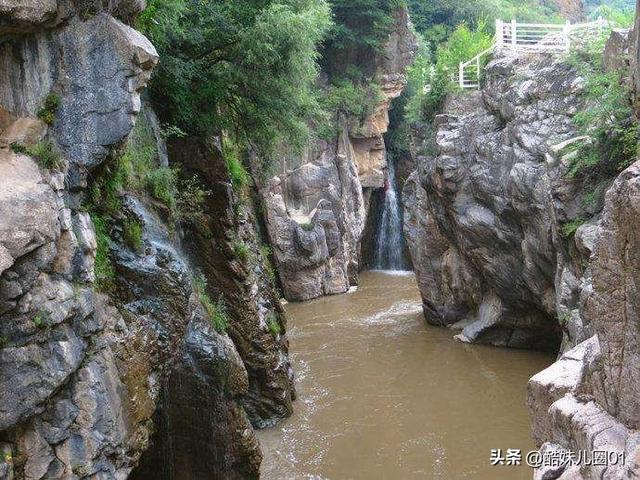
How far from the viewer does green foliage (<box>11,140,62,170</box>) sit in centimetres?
621

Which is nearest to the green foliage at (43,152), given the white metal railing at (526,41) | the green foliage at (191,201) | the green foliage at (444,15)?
the green foliage at (191,201)

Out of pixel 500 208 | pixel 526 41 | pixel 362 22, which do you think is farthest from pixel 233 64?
pixel 362 22

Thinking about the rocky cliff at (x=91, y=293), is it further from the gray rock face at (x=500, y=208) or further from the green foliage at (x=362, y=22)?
the green foliage at (x=362, y=22)

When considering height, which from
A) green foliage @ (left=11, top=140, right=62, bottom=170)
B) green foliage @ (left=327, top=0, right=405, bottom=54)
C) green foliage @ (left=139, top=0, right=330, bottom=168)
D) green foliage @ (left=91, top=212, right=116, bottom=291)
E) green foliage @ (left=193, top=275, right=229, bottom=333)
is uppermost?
green foliage @ (left=327, top=0, right=405, bottom=54)

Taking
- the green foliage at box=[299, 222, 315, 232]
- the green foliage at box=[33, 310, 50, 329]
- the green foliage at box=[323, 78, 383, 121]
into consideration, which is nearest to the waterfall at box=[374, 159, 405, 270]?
the green foliage at box=[323, 78, 383, 121]

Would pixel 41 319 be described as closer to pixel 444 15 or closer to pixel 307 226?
pixel 307 226

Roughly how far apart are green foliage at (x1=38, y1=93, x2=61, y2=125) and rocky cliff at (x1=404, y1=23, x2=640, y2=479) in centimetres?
554

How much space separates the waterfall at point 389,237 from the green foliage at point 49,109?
23067 mm

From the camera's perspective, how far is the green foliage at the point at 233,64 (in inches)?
434

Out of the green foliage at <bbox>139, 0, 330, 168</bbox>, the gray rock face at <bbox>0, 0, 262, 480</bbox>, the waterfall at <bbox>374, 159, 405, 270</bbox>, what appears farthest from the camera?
the waterfall at <bbox>374, 159, 405, 270</bbox>

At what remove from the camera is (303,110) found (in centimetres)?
1396

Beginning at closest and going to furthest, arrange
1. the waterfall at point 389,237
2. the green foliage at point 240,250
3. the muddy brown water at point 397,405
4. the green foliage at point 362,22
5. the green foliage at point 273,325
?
the muddy brown water at point 397,405, the green foliage at point 240,250, the green foliage at point 273,325, the green foliage at point 362,22, the waterfall at point 389,237

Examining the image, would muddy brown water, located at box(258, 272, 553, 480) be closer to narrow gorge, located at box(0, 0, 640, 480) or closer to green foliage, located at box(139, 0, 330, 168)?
narrow gorge, located at box(0, 0, 640, 480)

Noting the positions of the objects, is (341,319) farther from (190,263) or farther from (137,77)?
(137,77)
